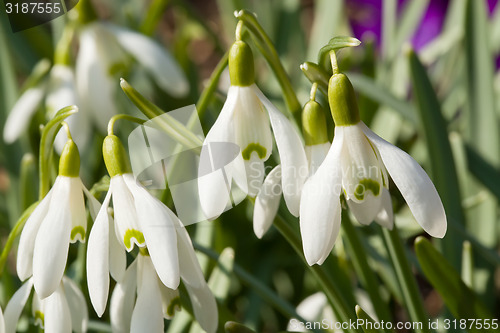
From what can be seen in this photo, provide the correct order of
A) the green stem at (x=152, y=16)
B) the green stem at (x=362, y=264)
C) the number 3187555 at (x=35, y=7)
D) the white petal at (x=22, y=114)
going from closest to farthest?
the green stem at (x=362, y=264) → the number 3187555 at (x=35, y=7) → the white petal at (x=22, y=114) → the green stem at (x=152, y=16)

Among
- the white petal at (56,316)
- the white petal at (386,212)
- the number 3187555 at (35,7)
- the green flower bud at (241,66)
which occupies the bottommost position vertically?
the white petal at (56,316)

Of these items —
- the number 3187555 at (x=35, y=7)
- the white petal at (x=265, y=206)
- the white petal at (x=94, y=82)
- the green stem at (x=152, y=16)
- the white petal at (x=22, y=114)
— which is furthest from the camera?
the green stem at (x=152, y=16)

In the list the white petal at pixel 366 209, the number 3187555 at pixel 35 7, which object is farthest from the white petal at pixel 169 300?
the number 3187555 at pixel 35 7

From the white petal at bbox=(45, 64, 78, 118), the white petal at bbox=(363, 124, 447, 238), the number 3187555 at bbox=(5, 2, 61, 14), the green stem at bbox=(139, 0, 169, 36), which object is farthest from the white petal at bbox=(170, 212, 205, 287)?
the green stem at bbox=(139, 0, 169, 36)

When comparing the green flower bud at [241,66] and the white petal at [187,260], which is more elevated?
the green flower bud at [241,66]

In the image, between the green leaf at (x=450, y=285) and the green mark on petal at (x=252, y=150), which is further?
the green leaf at (x=450, y=285)

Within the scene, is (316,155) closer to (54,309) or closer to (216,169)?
(216,169)

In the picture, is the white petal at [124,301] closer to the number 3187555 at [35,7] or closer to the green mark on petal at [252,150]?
the green mark on petal at [252,150]

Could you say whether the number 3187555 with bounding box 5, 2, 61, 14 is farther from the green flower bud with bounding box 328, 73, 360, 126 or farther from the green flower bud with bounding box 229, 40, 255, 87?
the green flower bud with bounding box 328, 73, 360, 126
